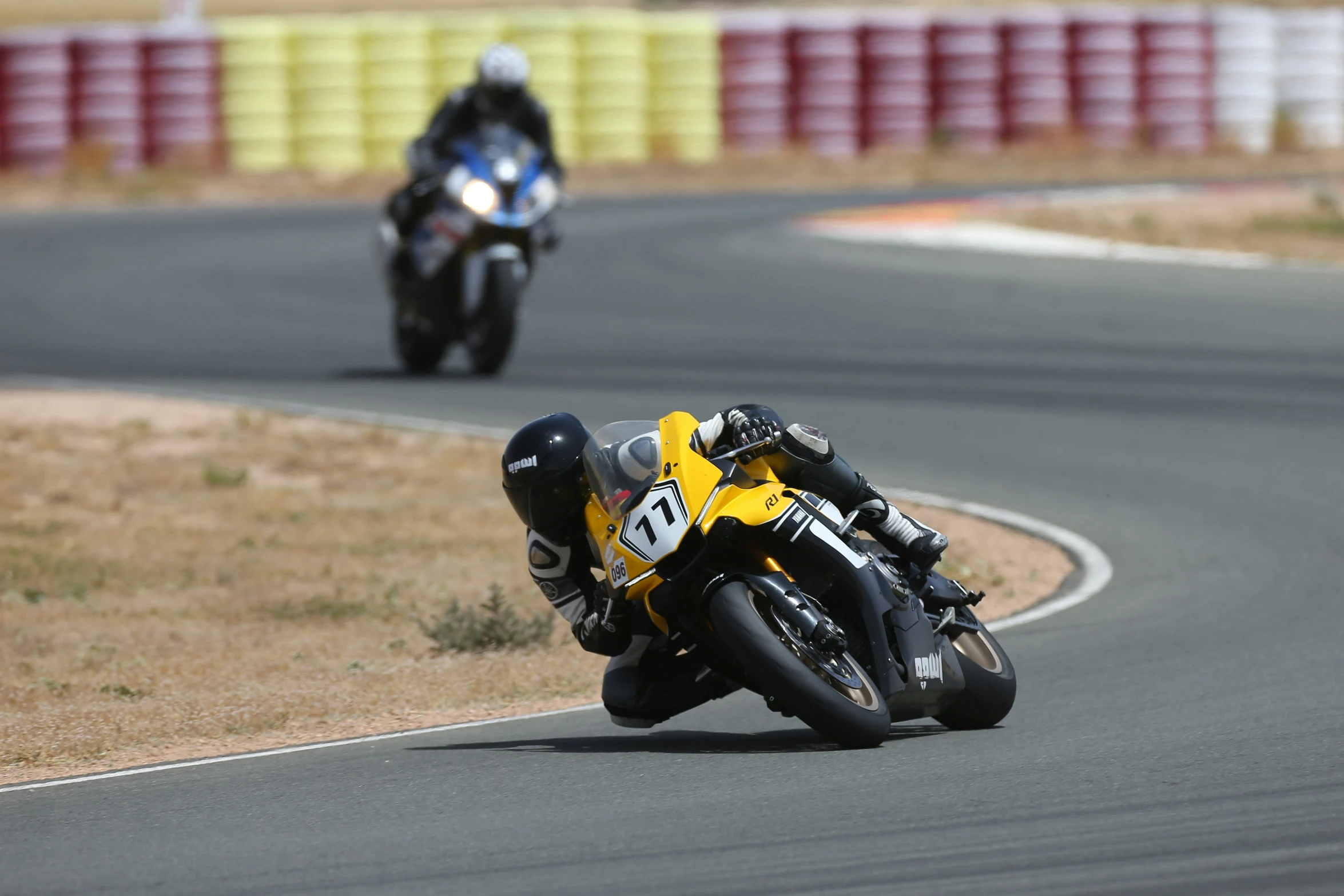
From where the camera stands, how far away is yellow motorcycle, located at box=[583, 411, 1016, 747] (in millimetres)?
6316

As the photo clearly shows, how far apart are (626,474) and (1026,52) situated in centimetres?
2541

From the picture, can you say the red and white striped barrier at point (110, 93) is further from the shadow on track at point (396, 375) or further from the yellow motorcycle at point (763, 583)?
the yellow motorcycle at point (763, 583)

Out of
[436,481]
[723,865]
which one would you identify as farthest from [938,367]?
[723,865]

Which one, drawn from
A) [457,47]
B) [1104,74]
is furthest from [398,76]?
[1104,74]

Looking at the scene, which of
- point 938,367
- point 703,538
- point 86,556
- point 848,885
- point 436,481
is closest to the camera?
point 848,885

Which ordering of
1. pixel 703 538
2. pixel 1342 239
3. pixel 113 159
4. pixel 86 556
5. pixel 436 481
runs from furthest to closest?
pixel 113 159
pixel 1342 239
pixel 436 481
pixel 86 556
pixel 703 538

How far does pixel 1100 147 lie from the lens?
31.6 metres

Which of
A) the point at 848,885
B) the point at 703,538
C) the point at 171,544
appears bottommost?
the point at 171,544

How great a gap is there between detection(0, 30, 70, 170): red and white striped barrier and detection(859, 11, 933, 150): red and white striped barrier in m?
11.1

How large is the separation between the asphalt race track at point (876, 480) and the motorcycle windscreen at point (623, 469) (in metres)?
0.82

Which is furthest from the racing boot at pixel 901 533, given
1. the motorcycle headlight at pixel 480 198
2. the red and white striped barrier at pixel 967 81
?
the red and white striped barrier at pixel 967 81

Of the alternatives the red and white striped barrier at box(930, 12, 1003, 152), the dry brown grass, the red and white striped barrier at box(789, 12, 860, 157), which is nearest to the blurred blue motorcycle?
the dry brown grass

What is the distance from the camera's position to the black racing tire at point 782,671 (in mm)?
6238

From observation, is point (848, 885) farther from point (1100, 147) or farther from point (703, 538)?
point (1100, 147)
